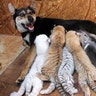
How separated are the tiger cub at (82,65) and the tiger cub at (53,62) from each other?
88mm

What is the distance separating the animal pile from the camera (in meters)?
1.72

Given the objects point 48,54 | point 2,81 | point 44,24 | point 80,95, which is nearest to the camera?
point 80,95

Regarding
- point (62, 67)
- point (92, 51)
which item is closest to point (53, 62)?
point (62, 67)

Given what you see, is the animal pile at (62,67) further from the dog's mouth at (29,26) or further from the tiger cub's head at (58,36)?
the dog's mouth at (29,26)

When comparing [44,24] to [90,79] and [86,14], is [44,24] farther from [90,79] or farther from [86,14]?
[90,79]

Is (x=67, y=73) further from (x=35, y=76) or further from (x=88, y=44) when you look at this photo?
(x=88, y=44)

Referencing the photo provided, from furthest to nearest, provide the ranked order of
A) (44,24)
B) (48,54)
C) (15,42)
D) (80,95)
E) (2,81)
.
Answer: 1. (15,42)
2. (44,24)
3. (2,81)
4. (48,54)
5. (80,95)

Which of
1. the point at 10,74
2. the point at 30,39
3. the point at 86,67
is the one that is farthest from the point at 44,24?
the point at 86,67

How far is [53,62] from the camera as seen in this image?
6.10 feet

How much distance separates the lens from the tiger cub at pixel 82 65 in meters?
1.71

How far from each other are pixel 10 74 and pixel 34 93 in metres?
0.51

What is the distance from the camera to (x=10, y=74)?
85.2 inches

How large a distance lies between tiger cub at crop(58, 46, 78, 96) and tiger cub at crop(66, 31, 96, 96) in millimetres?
43

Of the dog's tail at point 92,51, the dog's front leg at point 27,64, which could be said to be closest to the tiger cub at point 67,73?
the dog's tail at point 92,51
